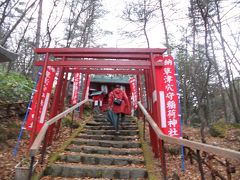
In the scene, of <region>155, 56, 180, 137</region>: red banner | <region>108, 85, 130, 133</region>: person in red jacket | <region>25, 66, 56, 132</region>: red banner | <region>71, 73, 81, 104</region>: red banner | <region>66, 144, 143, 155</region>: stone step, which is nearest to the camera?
<region>155, 56, 180, 137</region>: red banner

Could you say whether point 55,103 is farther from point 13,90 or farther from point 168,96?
point 168,96

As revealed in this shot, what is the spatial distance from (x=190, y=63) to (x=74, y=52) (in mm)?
14535

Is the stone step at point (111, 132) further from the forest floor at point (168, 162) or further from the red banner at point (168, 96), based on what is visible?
the red banner at point (168, 96)

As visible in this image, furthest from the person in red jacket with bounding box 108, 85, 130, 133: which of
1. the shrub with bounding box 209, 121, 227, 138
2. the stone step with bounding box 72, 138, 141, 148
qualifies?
the shrub with bounding box 209, 121, 227, 138

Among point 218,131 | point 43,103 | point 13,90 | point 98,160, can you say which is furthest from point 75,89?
point 218,131

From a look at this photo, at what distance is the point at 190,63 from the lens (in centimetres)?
1909

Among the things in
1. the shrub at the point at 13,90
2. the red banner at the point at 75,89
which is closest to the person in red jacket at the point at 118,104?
the shrub at the point at 13,90

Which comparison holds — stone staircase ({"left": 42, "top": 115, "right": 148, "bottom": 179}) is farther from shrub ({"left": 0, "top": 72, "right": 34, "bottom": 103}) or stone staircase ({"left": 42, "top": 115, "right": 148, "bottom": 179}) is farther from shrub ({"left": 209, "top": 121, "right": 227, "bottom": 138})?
shrub ({"left": 209, "top": 121, "right": 227, "bottom": 138})

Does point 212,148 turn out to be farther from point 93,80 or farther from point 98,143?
point 93,80

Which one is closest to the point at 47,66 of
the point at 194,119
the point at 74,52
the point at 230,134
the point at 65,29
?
the point at 74,52

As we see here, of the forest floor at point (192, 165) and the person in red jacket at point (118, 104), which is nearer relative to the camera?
the forest floor at point (192, 165)

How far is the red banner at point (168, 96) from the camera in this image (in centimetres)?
593

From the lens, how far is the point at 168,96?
239 inches

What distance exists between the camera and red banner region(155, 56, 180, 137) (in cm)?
593
